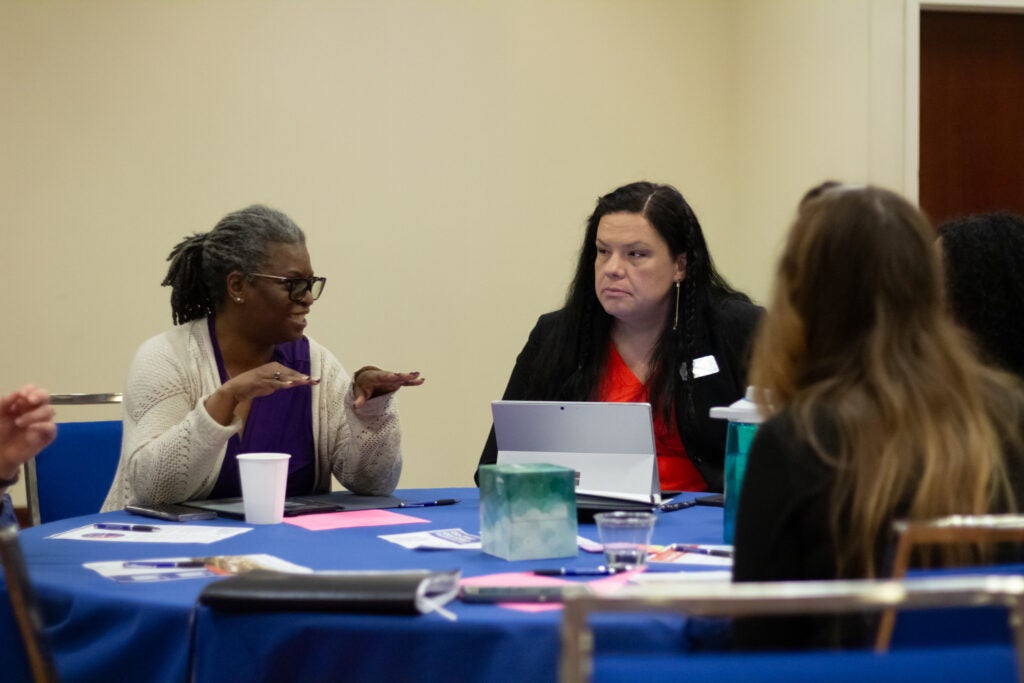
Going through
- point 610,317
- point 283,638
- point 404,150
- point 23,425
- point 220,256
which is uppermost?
point 404,150

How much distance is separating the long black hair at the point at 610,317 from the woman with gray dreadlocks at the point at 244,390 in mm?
569

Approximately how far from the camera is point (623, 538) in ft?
5.38

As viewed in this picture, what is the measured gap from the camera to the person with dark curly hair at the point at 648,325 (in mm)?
2967

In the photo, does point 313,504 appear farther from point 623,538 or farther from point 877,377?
point 877,377

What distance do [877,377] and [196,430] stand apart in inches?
61.6

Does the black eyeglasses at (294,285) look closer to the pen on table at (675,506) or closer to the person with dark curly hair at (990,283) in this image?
the pen on table at (675,506)

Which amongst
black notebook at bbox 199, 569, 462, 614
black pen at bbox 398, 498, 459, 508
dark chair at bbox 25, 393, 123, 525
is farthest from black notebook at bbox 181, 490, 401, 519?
black notebook at bbox 199, 569, 462, 614

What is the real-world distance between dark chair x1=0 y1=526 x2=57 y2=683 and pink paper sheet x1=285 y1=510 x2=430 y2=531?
30.0 inches

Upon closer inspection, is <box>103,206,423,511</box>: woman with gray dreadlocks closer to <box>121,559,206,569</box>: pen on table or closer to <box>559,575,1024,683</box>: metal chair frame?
<box>121,559,206,569</box>: pen on table

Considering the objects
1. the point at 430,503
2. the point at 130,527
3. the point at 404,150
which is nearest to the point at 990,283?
the point at 430,503

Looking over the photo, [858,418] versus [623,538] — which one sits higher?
[858,418]

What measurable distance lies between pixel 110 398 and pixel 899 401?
95.2 inches

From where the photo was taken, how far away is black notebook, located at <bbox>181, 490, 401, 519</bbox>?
7.40 feet

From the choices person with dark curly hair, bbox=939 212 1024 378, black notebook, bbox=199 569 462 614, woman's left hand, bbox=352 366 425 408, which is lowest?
black notebook, bbox=199 569 462 614
